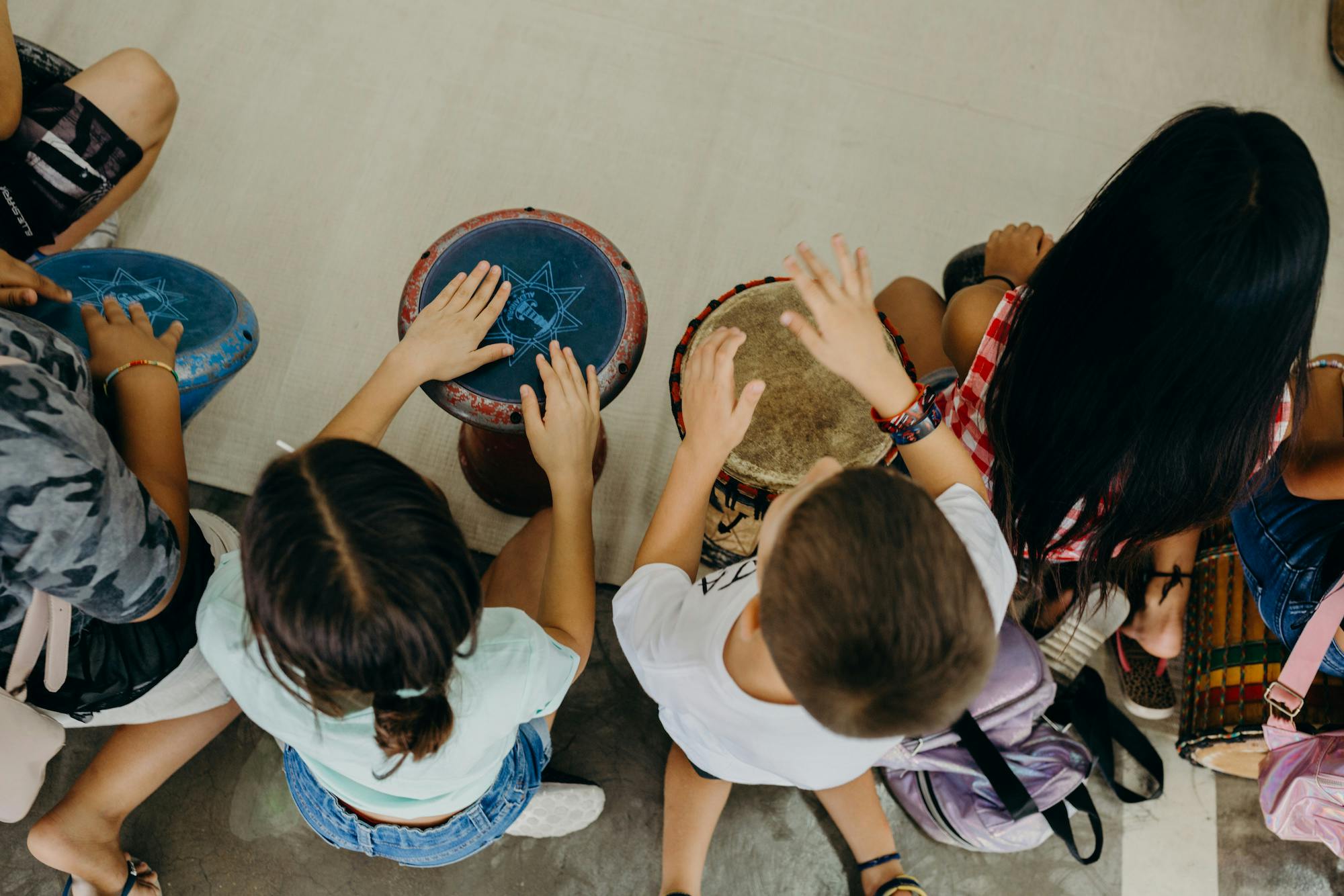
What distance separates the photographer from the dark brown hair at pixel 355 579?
896mm

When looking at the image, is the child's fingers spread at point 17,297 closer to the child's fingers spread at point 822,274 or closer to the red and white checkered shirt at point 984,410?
the child's fingers spread at point 822,274

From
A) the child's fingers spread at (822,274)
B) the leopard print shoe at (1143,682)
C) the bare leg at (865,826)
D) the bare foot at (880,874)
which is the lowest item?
the bare foot at (880,874)

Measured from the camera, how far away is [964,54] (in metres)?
2.39

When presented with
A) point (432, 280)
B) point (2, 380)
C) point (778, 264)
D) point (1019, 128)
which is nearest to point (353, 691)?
point (2, 380)

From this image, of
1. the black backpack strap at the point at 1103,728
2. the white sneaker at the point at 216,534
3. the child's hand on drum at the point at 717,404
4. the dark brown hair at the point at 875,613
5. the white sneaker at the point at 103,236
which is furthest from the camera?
the white sneaker at the point at 103,236

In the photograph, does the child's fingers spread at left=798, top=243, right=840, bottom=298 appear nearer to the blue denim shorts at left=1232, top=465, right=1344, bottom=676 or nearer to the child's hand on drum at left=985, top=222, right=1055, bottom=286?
the child's hand on drum at left=985, top=222, right=1055, bottom=286

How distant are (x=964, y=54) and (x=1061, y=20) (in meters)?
0.35

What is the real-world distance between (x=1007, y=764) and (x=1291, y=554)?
66cm

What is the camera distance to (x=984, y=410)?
4.43 feet

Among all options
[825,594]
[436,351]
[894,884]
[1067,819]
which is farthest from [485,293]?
[1067,819]

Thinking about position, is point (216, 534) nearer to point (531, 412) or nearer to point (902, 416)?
point (531, 412)

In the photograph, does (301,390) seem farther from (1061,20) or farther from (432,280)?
(1061,20)

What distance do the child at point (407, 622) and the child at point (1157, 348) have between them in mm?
690

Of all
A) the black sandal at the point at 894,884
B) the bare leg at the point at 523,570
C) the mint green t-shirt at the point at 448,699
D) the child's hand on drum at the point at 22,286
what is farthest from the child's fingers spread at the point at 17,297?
the black sandal at the point at 894,884
